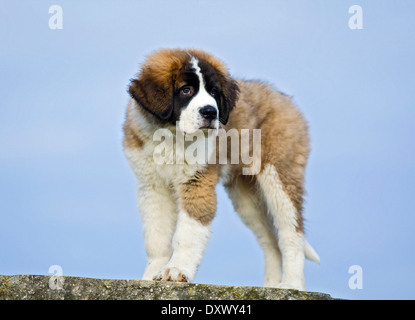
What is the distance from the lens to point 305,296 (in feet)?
12.4

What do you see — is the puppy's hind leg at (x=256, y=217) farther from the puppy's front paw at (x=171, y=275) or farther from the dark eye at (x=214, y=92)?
the puppy's front paw at (x=171, y=275)

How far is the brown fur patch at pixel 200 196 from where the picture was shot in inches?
200

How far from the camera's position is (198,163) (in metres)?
5.18

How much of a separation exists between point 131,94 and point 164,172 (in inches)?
27.6

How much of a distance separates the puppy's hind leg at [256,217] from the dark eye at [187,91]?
5.40ft

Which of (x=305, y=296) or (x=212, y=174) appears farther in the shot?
(x=212, y=174)

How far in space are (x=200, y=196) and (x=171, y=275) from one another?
0.77m

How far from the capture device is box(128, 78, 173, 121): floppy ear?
5.04m

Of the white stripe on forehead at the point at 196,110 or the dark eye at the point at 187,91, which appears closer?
the white stripe on forehead at the point at 196,110

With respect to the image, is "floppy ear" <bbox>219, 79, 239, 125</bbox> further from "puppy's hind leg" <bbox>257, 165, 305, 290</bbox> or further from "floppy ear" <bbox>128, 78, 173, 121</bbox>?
"puppy's hind leg" <bbox>257, 165, 305, 290</bbox>

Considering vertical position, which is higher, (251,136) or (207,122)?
(251,136)

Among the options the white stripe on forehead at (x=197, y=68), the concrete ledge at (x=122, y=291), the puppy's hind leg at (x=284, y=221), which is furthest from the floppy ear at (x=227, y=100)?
the concrete ledge at (x=122, y=291)
